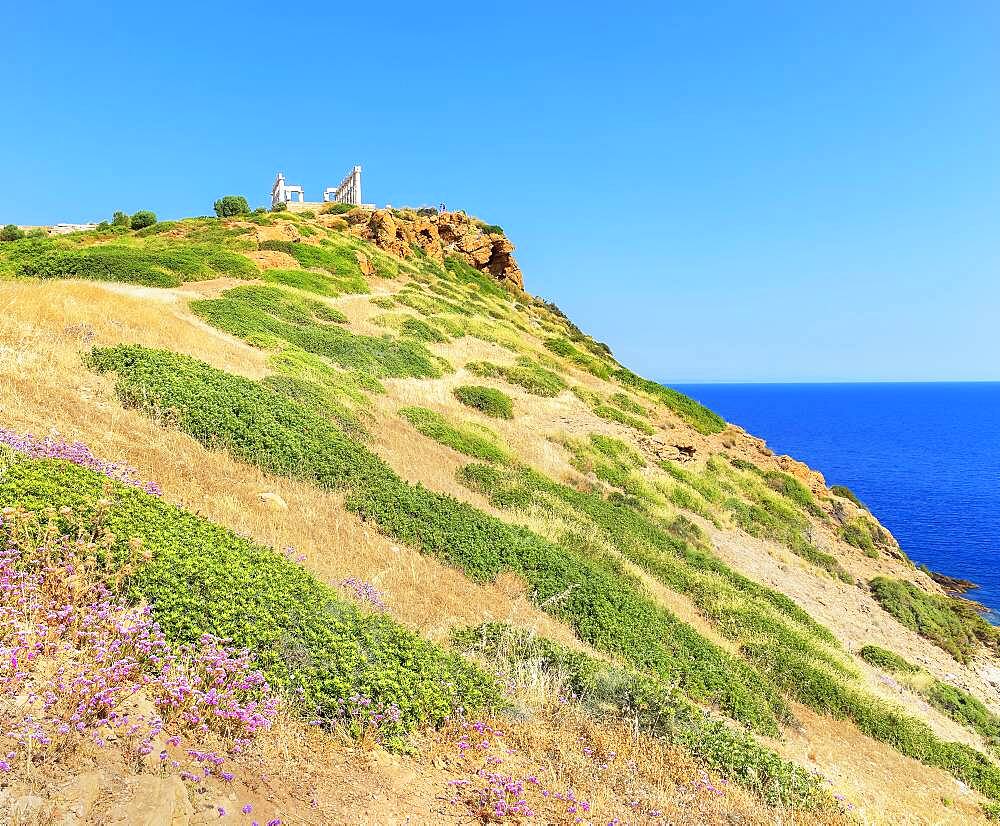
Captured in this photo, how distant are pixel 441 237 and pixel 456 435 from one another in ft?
160

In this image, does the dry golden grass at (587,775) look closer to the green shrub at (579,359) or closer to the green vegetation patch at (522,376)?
the green vegetation patch at (522,376)

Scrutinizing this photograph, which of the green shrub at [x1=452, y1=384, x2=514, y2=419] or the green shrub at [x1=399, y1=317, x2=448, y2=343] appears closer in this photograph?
the green shrub at [x1=452, y1=384, x2=514, y2=419]

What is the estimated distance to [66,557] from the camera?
5293mm

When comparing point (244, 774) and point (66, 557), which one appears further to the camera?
point (66, 557)

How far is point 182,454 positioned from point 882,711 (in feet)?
45.2

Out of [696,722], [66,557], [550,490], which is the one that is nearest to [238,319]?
[550,490]

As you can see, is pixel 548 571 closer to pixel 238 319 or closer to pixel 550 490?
pixel 550 490

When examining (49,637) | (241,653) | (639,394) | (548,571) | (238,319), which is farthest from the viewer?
(639,394)

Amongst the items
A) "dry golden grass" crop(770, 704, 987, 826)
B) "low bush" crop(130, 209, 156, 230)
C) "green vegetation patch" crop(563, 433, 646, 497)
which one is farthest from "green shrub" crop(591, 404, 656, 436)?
"low bush" crop(130, 209, 156, 230)

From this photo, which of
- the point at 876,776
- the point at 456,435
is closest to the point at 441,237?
the point at 456,435

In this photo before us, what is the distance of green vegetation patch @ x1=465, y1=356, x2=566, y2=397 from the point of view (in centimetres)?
2863

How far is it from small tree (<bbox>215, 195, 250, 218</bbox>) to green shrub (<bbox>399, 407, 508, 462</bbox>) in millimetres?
44415

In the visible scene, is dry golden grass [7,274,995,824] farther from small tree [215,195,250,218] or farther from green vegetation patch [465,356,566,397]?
small tree [215,195,250,218]

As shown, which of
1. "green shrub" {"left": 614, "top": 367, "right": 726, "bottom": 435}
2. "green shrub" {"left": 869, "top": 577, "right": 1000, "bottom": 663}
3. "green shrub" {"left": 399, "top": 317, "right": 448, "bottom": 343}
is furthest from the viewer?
"green shrub" {"left": 614, "top": 367, "right": 726, "bottom": 435}
